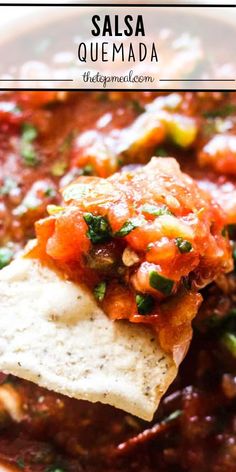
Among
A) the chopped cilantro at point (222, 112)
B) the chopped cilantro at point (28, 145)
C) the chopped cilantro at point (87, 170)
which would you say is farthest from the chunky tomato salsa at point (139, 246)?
the chopped cilantro at point (222, 112)

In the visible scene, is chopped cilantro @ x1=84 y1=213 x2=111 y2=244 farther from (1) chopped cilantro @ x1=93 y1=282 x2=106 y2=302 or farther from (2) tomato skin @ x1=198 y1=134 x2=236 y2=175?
(2) tomato skin @ x1=198 y1=134 x2=236 y2=175

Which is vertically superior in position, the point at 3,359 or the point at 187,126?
the point at 187,126

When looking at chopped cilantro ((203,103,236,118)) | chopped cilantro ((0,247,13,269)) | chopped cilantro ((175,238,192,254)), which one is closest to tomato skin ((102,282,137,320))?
chopped cilantro ((175,238,192,254))

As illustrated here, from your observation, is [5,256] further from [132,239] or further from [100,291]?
[132,239]

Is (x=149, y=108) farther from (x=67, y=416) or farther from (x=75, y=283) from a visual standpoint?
(x=67, y=416)

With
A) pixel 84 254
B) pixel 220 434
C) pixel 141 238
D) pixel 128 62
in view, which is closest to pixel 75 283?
pixel 84 254

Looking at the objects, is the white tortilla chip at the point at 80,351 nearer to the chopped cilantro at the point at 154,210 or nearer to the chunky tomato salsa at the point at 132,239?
the chunky tomato salsa at the point at 132,239
